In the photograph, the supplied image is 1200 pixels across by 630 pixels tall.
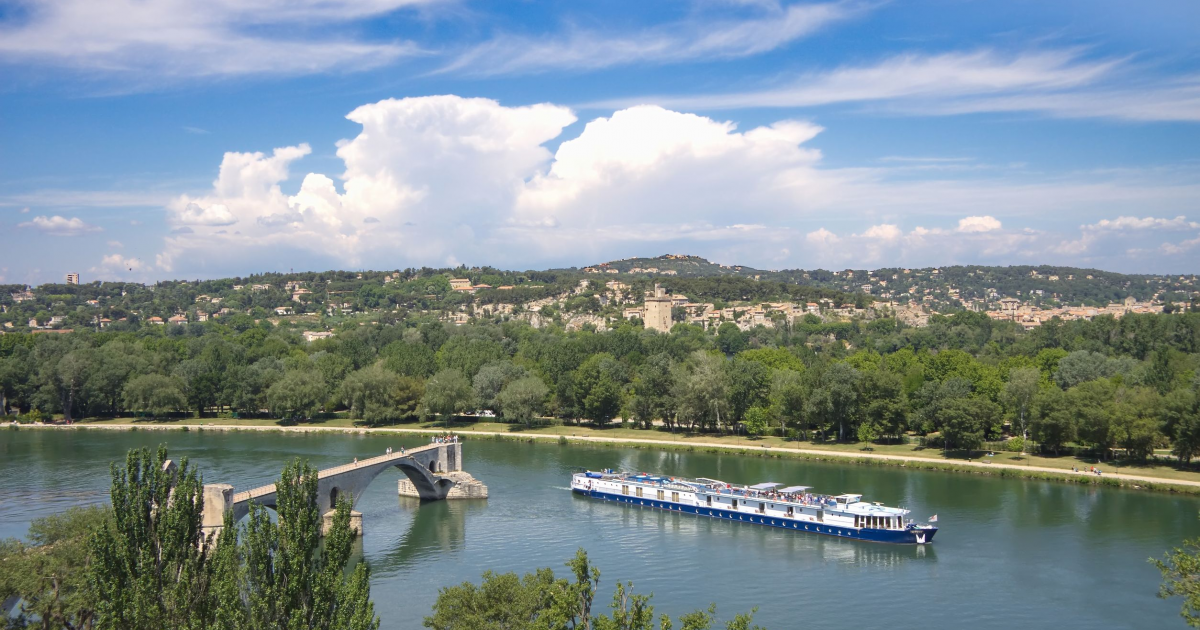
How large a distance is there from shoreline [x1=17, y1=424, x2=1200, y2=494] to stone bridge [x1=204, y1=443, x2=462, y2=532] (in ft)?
66.7

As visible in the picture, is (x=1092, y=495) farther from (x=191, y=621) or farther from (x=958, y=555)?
(x=191, y=621)

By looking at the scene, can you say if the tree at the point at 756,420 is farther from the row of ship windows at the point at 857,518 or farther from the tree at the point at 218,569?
the tree at the point at 218,569

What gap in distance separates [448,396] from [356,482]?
103 feet

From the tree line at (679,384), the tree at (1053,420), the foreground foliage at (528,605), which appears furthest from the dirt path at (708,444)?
the foreground foliage at (528,605)

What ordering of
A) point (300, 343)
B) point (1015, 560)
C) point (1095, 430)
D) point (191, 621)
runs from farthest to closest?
point (300, 343), point (1095, 430), point (1015, 560), point (191, 621)

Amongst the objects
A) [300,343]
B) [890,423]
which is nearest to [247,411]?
[300,343]

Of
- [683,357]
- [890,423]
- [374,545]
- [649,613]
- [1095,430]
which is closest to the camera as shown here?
[649,613]

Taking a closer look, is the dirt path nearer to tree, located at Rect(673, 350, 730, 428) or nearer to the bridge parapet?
tree, located at Rect(673, 350, 730, 428)

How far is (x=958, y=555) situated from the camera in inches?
A: 1431

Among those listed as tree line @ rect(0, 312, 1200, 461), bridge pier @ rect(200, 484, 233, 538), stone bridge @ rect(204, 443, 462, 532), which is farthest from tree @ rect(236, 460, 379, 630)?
tree line @ rect(0, 312, 1200, 461)

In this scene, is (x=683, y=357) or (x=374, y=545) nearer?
(x=374, y=545)

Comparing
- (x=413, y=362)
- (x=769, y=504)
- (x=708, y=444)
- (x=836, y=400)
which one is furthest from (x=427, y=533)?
(x=413, y=362)

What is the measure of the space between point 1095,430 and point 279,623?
50082 mm

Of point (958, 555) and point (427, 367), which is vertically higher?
point (427, 367)
